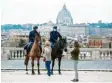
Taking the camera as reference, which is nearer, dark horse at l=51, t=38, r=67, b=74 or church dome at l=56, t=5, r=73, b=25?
dark horse at l=51, t=38, r=67, b=74

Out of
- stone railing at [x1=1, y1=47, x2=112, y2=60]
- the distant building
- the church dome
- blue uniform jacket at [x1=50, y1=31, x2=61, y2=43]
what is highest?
the church dome

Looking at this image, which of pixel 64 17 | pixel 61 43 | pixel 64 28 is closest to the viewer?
pixel 61 43

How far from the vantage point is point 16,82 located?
33.2 feet

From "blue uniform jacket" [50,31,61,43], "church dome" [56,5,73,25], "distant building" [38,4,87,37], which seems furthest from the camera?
"church dome" [56,5,73,25]

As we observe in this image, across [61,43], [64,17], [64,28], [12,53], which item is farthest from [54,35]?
[64,17]

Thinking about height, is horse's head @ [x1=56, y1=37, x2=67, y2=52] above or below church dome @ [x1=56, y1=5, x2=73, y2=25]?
below

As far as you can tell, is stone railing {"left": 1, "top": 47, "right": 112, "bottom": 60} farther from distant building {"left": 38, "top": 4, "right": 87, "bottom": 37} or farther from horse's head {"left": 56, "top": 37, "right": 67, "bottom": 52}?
horse's head {"left": 56, "top": 37, "right": 67, "bottom": 52}

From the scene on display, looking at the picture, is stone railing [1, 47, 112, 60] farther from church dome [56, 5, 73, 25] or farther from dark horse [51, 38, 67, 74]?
church dome [56, 5, 73, 25]

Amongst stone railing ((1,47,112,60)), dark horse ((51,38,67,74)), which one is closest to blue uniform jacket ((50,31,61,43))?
dark horse ((51,38,67,74))

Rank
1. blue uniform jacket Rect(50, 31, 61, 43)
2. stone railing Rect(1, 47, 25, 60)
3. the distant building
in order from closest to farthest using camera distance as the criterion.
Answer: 1. blue uniform jacket Rect(50, 31, 61, 43)
2. stone railing Rect(1, 47, 25, 60)
3. the distant building

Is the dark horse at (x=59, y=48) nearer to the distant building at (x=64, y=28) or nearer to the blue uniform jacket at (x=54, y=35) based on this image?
the blue uniform jacket at (x=54, y=35)

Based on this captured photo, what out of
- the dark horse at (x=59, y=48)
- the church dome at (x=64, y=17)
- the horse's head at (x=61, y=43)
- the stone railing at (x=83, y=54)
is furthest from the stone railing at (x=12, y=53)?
the church dome at (x=64, y=17)

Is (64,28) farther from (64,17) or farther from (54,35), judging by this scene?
(54,35)

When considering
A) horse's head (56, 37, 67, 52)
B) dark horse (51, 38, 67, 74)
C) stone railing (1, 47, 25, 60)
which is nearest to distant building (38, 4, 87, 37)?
stone railing (1, 47, 25, 60)
